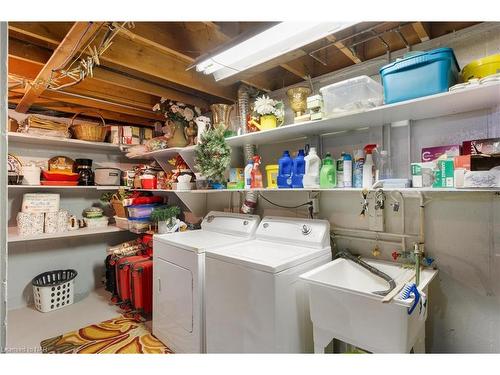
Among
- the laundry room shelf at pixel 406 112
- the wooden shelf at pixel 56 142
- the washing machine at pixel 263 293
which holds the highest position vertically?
the wooden shelf at pixel 56 142

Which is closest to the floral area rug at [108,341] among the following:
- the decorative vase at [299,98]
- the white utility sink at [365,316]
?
the white utility sink at [365,316]

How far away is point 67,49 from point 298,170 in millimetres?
1716

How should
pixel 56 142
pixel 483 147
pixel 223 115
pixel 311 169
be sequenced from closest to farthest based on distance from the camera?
pixel 483 147 < pixel 311 169 < pixel 223 115 < pixel 56 142

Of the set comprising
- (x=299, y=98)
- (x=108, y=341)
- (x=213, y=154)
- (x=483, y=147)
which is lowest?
(x=108, y=341)

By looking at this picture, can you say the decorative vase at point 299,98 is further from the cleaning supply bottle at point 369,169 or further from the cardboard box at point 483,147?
the cardboard box at point 483,147

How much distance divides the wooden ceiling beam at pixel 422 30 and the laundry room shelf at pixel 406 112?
18.8 inches

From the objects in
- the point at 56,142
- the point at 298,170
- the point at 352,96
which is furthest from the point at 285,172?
the point at 56,142

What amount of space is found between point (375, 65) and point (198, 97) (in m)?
1.90

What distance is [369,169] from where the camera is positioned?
1.72 m

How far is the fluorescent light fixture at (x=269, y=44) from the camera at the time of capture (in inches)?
57.0

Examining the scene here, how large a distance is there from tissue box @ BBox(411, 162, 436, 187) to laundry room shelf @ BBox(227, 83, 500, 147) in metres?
0.33

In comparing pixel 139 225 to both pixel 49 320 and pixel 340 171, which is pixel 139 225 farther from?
pixel 340 171
